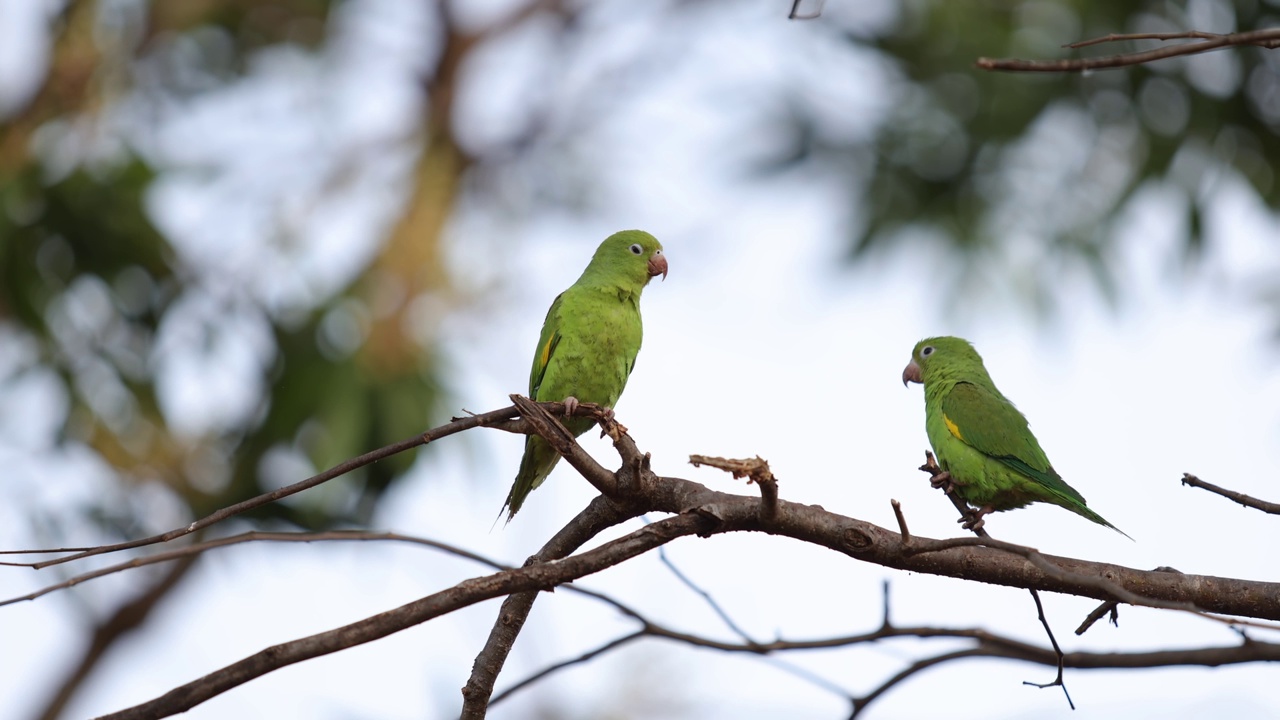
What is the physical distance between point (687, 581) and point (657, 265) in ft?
7.76

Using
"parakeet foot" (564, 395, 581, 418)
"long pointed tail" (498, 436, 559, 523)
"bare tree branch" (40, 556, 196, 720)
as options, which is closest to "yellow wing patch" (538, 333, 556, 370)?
"long pointed tail" (498, 436, 559, 523)

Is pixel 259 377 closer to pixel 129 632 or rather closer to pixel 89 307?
pixel 89 307

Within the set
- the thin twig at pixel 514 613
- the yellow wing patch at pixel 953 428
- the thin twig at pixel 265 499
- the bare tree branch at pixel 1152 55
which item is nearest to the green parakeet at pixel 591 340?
the yellow wing patch at pixel 953 428

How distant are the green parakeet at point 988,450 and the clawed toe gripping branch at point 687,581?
190 cm

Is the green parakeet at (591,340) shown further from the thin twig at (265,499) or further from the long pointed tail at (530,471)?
the thin twig at (265,499)

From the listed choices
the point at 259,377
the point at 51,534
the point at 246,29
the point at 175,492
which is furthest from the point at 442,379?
the point at 246,29

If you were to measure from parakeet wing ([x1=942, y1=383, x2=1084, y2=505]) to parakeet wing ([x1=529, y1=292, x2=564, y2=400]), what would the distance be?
2042mm

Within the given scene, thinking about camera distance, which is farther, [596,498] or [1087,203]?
[1087,203]

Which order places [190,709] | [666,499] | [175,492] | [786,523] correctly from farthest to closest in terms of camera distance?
[175,492], [666,499], [786,523], [190,709]

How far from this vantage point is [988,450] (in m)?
5.33

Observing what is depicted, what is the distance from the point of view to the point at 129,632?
37.6 feet

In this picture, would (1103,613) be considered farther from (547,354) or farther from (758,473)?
(547,354)

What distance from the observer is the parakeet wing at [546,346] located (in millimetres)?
5555

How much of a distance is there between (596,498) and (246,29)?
1217cm
